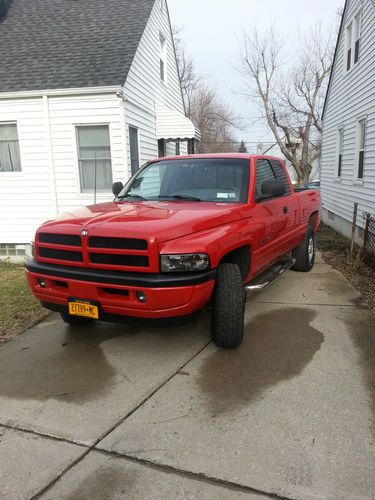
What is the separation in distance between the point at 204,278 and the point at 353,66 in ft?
32.9

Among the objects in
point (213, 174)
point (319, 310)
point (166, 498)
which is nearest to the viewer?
point (166, 498)

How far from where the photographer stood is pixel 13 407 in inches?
120

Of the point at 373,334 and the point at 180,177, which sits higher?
the point at 180,177

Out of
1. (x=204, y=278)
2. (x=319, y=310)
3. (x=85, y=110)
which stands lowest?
(x=319, y=310)

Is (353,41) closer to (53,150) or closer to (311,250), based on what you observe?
(311,250)

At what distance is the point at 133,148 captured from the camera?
9.63 meters

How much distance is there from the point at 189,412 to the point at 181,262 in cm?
113

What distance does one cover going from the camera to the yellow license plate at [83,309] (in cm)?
342

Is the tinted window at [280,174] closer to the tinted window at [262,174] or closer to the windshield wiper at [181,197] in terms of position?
the tinted window at [262,174]

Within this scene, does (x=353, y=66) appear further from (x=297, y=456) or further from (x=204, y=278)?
(x=297, y=456)

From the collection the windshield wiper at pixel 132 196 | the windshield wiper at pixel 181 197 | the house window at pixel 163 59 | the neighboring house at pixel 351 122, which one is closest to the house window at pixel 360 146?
Answer: the neighboring house at pixel 351 122

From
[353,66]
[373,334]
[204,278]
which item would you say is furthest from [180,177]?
[353,66]

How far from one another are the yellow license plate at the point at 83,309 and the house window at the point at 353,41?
10.3 meters

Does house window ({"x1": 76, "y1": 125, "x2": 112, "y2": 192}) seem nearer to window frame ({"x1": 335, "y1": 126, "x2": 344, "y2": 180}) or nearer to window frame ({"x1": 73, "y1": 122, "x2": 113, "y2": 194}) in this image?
window frame ({"x1": 73, "y1": 122, "x2": 113, "y2": 194})
